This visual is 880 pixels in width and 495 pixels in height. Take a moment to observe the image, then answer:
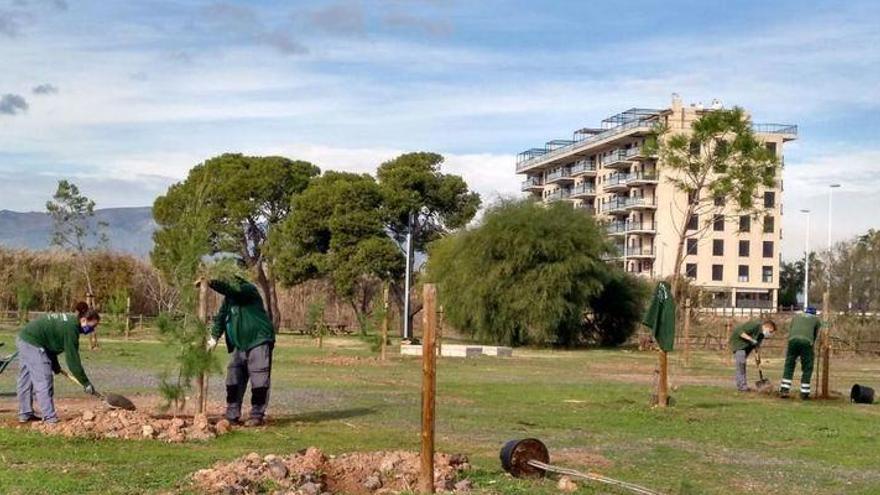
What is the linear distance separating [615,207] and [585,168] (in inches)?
319

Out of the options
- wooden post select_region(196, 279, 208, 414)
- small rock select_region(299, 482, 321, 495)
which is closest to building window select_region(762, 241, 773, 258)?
wooden post select_region(196, 279, 208, 414)

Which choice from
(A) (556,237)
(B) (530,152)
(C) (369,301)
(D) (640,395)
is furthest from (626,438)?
(B) (530,152)

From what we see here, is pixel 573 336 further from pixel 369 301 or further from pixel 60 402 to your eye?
pixel 60 402

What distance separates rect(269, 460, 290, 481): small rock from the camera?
10273mm

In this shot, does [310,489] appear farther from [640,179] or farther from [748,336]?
[640,179]

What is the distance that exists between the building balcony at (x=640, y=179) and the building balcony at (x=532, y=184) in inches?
792

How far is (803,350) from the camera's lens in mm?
23312

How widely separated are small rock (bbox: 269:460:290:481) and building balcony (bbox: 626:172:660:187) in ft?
293

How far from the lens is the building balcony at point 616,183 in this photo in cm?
10262

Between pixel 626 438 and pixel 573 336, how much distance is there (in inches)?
1489

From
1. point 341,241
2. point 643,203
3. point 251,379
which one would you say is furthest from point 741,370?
point 643,203

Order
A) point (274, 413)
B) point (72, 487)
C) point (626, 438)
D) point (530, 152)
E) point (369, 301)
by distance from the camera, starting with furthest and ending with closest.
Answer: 1. point (530, 152)
2. point (369, 301)
3. point (274, 413)
4. point (626, 438)
5. point (72, 487)

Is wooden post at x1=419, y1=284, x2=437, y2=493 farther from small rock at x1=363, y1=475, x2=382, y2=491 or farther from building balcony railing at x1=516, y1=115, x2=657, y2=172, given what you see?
building balcony railing at x1=516, y1=115, x2=657, y2=172

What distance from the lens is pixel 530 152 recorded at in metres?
124
